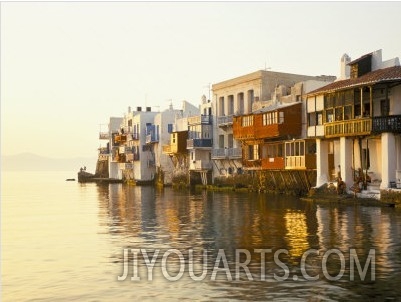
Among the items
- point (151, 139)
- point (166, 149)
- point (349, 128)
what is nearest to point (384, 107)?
point (349, 128)

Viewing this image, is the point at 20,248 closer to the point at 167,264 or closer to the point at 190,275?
the point at 167,264

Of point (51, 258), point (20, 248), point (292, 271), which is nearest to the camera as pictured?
point (292, 271)

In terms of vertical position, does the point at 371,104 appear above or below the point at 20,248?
above

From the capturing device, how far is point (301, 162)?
56.8 meters

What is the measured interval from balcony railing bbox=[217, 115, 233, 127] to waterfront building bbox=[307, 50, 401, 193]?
71.8ft

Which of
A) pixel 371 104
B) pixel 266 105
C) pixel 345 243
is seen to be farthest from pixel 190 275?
pixel 266 105

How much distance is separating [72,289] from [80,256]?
6.24 metres

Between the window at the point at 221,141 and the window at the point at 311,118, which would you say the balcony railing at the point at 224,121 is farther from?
the window at the point at 311,118

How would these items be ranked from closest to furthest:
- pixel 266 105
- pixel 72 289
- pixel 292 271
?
pixel 72 289 < pixel 292 271 < pixel 266 105

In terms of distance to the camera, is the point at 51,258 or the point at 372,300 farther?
the point at 51,258

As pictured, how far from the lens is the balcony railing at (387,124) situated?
144 feet

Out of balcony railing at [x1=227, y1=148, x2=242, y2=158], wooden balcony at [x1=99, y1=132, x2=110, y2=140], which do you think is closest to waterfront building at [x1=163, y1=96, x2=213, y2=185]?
balcony railing at [x1=227, y1=148, x2=242, y2=158]

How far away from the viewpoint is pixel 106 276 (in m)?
20.0

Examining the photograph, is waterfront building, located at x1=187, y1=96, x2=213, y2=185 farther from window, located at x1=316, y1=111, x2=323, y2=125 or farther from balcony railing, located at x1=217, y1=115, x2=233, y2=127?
window, located at x1=316, y1=111, x2=323, y2=125
